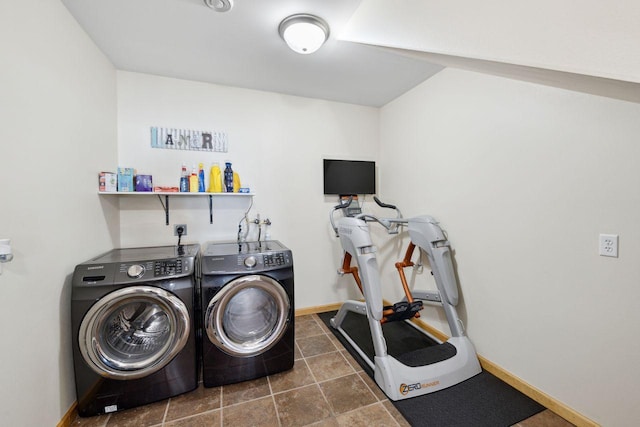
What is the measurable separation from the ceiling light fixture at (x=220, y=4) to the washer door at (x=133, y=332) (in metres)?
1.77

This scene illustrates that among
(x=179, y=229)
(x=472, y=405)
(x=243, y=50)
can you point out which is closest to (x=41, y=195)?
(x=179, y=229)

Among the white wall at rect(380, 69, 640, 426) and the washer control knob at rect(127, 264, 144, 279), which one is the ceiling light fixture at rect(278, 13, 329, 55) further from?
the washer control knob at rect(127, 264, 144, 279)

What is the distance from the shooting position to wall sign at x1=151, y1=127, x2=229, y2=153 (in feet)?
7.82

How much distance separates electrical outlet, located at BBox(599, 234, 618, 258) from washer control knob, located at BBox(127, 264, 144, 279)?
8.67 ft

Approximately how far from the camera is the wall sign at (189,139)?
7.82 feet

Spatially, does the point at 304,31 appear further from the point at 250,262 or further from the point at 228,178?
the point at 250,262

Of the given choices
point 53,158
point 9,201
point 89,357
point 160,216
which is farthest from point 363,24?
point 89,357

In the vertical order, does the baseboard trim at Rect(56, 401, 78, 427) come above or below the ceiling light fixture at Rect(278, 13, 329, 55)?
below

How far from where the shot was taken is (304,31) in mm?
1688

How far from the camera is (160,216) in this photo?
240 centimetres

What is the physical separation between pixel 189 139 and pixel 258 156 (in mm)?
673

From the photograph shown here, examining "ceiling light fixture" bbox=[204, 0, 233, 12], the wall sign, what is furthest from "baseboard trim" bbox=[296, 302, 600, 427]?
"ceiling light fixture" bbox=[204, 0, 233, 12]

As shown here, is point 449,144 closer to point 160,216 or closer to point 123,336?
point 160,216

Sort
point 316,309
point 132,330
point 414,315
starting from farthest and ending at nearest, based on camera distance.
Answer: point 316,309 < point 414,315 < point 132,330
